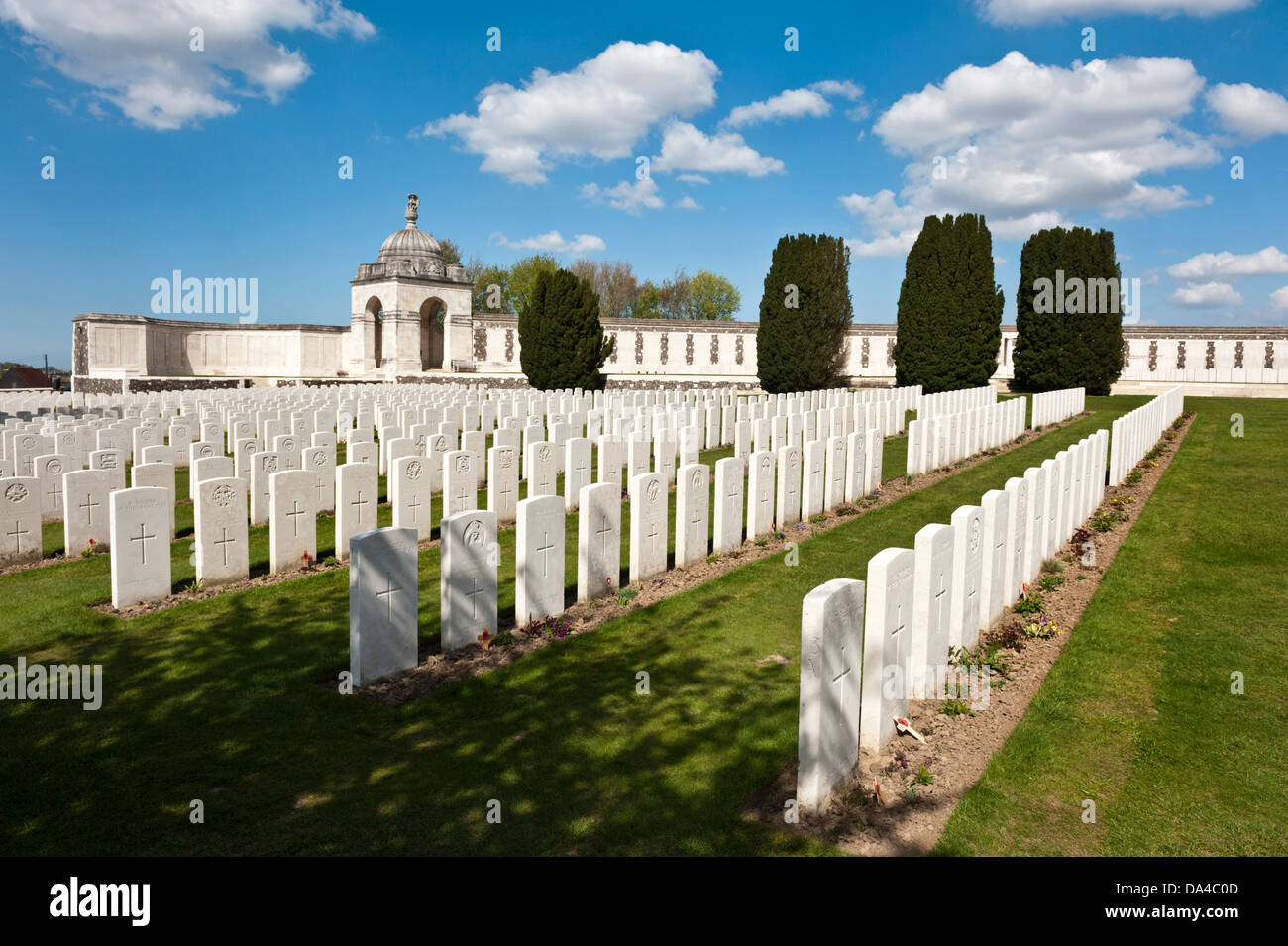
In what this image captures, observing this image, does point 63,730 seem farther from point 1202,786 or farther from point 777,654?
point 1202,786

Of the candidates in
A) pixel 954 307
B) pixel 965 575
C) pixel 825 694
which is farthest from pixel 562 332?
pixel 825 694

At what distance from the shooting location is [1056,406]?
2547cm

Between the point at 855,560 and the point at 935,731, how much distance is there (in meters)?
4.12

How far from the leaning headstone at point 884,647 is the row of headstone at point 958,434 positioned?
10223mm

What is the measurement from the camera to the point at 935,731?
5.21m

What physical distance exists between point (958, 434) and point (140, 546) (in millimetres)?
14583

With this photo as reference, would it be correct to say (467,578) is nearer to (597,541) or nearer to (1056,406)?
(597,541)

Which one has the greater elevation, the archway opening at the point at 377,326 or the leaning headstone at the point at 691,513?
the archway opening at the point at 377,326

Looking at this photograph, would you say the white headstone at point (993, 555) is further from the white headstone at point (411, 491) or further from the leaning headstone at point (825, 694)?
the white headstone at point (411, 491)

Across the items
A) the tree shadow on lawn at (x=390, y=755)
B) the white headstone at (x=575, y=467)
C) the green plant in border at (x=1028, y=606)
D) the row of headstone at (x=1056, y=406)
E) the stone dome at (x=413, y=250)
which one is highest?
the stone dome at (x=413, y=250)

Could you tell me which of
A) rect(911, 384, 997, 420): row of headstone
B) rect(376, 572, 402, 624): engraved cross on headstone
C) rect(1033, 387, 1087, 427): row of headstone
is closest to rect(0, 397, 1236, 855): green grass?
rect(376, 572, 402, 624): engraved cross on headstone

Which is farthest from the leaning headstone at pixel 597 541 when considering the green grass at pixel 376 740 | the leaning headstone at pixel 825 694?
the leaning headstone at pixel 825 694

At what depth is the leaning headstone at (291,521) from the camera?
28.0 feet
